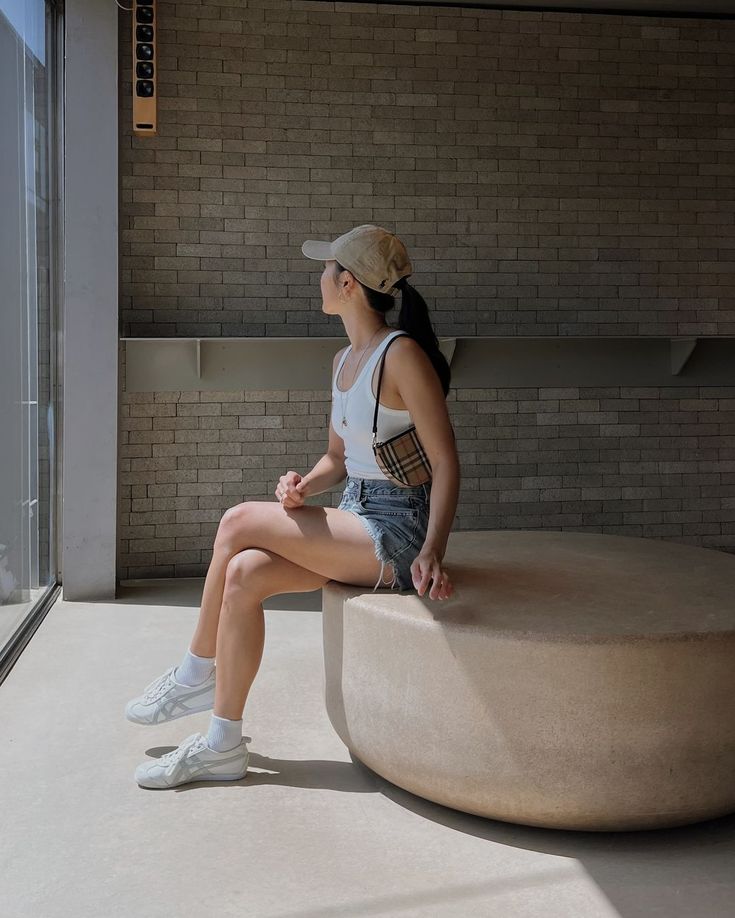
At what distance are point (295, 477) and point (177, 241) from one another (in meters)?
3.29

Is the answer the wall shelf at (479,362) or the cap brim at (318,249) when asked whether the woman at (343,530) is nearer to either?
A: the cap brim at (318,249)

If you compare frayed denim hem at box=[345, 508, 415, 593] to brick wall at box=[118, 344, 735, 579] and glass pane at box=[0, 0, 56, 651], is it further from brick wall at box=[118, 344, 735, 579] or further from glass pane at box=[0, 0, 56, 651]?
brick wall at box=[118, 344, 735, 579]

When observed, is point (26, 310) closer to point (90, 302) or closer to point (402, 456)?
point (90, 302)

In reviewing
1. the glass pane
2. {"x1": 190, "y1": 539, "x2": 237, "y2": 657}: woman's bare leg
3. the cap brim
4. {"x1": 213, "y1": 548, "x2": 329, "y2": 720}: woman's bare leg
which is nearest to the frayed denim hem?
{"x1": 213, "y1": 548, "x2": 329, "y2": 720}: woman's bare leg

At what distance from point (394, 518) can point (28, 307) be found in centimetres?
244

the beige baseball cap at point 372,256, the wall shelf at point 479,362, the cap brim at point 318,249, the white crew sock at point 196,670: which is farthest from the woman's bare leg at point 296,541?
the wall shelf at point 479,362

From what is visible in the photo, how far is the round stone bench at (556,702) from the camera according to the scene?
88.8 inches

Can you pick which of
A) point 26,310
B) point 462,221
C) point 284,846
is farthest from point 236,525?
point 462,221

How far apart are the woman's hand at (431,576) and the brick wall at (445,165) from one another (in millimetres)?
3552

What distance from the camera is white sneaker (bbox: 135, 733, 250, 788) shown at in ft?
8.91

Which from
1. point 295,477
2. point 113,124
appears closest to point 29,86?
point 113,124

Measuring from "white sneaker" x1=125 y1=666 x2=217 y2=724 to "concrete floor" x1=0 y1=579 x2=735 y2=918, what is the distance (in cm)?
17

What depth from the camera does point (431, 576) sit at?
2.48m

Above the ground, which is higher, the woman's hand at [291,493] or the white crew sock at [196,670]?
the woman's hand at [291,493]
